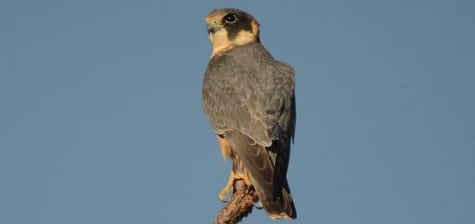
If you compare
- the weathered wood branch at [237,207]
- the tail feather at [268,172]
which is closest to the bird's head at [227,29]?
the tail feather at [268,172]

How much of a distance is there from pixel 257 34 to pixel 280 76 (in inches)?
43.6

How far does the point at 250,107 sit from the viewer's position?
6387 mm

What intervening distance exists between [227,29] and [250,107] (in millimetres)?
1369

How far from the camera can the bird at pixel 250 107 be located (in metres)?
5.80

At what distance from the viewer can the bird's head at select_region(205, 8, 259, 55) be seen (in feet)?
24.4

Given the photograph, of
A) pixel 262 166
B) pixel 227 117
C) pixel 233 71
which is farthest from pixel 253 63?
pixel 262 166

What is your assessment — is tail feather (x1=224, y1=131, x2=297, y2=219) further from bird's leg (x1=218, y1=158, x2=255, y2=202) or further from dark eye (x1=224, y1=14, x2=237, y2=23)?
dark eye (x1=224, y1=14, x2=237, y2=23)

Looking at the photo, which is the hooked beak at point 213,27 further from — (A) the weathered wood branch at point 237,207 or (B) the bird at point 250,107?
(A) the weathered wood branch at point 237,207

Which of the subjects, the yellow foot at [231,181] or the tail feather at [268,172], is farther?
the yellow foot at [231,181]

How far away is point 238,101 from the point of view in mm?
6531

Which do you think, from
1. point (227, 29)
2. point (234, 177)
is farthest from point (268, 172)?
point (227, 29)

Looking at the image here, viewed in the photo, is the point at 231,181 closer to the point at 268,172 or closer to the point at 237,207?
the point at 268,172

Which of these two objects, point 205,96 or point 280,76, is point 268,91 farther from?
point 205,96

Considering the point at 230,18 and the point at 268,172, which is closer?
the point at 268,172
